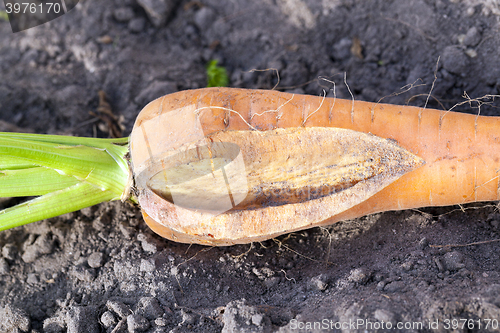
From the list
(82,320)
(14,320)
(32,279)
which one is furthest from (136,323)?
(32,279)

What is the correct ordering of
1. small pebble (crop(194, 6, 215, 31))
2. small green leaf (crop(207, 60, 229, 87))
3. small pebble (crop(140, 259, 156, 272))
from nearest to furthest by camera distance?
1. small pebble (crop(140, 259, 156, 272))
2. small green leaf (crop(207, 60, 229, 87))
3. small pebble (crop(194, 6, 215, 31))

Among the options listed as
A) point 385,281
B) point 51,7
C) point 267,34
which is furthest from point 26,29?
point 385,281

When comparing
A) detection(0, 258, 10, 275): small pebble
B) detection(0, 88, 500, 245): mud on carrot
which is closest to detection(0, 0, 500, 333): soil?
detection(0, 258, 10, 275): small pebble

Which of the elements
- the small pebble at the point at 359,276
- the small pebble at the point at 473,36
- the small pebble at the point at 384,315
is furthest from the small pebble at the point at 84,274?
the small pebble at the point at 473,36

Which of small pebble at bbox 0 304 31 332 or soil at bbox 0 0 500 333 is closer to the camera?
soil at bbox 0 0 500 333

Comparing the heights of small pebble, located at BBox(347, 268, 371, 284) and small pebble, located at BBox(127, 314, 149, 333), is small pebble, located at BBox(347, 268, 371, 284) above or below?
above

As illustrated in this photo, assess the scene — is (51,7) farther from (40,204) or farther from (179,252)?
(179,252)

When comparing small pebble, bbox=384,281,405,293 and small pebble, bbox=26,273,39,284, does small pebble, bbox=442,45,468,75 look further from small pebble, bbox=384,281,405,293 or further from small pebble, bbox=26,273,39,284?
small pebble, bbox=26,273,39,284
